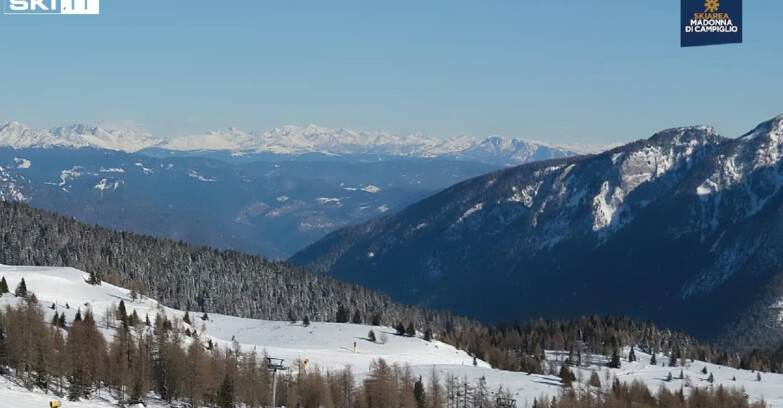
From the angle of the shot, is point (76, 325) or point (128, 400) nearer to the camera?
point (128, 400)

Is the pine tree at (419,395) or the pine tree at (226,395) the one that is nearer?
the pine tree at (226,395)

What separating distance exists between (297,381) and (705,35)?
3583 inches

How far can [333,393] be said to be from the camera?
7411 inches

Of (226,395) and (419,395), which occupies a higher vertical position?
(226,395)

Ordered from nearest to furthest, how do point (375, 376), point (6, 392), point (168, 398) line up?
point (6, 392) → point (168, 398) → point (375, 376)

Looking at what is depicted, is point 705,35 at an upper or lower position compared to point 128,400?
upper

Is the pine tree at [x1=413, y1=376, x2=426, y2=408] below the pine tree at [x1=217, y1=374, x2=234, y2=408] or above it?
below

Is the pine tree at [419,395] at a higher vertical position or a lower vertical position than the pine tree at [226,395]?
lower

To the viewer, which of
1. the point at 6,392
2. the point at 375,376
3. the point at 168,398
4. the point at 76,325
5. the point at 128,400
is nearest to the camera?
the point at 6,392

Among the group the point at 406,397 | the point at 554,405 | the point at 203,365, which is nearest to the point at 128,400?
the point at 203,365

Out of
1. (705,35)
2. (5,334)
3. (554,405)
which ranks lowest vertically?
(554,405)

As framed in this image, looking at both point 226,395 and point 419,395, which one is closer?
point 226,395

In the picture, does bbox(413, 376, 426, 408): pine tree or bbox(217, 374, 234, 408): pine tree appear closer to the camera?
bbox(217, 374, 234, 408): pine tree

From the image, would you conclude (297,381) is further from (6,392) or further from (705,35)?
(705,35)
